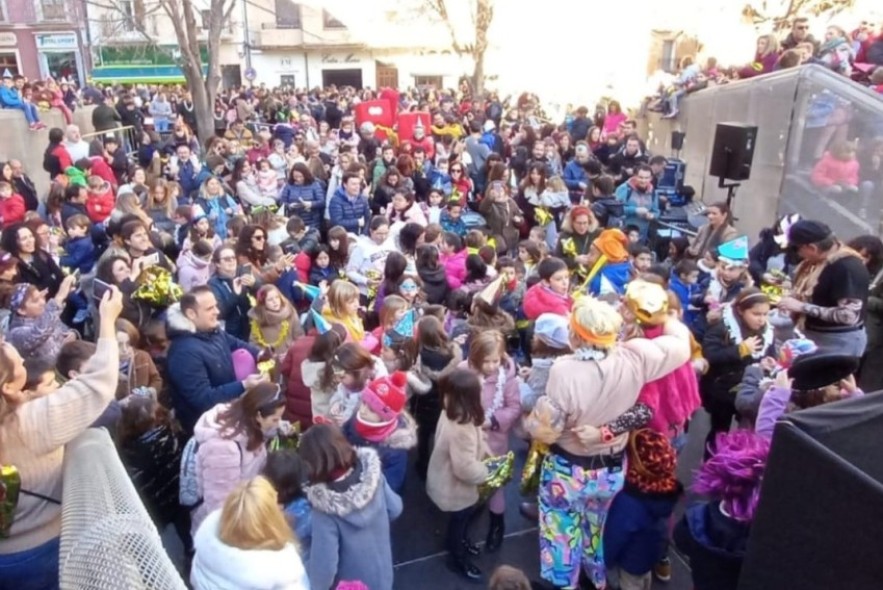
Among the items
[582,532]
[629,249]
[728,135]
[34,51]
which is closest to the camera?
[582,532]

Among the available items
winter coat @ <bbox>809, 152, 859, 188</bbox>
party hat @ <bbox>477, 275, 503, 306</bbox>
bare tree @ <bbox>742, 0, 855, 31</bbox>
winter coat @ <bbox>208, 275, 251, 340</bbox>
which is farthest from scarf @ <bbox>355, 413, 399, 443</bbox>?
bare tree @ <bbox>742, 0, 855, 31</bbox>

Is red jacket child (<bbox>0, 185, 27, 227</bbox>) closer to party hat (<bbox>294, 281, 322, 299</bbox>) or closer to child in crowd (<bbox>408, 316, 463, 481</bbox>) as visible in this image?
party hat (<bbox>294, 281, 322, 299</bbox>)

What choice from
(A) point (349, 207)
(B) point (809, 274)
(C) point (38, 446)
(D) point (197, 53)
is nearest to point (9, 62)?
(D) point (197, 53)

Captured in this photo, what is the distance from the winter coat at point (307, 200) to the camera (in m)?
8.08

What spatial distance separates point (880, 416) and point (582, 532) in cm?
170

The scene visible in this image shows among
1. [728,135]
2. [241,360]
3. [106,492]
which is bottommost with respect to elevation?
[241,360]

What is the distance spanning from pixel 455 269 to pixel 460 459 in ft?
8.37

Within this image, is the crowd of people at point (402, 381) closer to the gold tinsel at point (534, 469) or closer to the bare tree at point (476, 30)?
the gold tinsel at point (534, 469)

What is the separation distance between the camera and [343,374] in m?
3.59

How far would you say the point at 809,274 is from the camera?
14.8 ft

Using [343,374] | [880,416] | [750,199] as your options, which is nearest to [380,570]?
[343,374]

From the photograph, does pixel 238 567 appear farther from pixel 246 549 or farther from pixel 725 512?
pixel 725 512

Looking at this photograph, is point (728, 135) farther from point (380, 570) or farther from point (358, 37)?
point (358, 37)

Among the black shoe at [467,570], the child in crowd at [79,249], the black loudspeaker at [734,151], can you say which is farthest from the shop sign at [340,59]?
the black shoe at [467,570]
